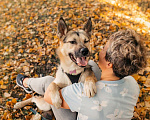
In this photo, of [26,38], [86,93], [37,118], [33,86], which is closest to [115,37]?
[86,93]

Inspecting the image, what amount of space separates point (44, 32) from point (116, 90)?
4.20 m

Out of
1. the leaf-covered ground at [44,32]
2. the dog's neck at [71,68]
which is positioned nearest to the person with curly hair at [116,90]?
the dog's neck at [71,68]

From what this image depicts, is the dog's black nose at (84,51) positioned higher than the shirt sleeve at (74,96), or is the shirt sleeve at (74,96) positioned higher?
the dog's black nose at (84,51)

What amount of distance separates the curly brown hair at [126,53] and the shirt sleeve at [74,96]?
559 mm

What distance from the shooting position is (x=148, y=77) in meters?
3.22

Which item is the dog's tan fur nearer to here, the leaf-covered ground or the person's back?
the person's back

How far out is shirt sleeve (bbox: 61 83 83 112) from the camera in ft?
5.14

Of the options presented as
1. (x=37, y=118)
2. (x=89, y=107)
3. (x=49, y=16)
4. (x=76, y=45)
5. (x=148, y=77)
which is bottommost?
(x=37, y=118)

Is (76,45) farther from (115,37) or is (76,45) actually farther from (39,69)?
(39,69)

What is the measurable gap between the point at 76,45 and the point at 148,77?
208 centimetres

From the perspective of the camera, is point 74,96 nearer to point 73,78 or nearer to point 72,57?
point 73,78

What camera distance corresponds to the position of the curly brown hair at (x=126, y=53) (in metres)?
1.57

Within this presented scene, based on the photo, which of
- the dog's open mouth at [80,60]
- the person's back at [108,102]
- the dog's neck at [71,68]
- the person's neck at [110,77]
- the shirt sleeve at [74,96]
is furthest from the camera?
the dog's neck at [71,68]

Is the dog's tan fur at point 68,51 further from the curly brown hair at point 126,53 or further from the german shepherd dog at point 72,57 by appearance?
the curly brown hair at point 126,53
